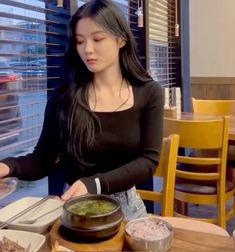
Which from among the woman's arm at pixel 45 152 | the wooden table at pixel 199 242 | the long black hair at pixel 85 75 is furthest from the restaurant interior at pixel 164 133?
the long black hair at pixel 85 75

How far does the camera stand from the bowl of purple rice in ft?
2.66

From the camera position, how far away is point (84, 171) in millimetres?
1412

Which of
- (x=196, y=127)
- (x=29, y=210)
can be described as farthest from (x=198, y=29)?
(x=29, y=210)

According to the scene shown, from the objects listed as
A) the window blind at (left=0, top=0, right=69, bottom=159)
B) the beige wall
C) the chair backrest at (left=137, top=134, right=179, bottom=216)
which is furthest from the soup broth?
the beige wall

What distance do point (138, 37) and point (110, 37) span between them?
1.83 meters

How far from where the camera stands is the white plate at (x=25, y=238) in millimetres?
852

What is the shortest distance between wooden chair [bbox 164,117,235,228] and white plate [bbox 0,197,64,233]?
120 centimetres

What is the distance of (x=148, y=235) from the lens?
848 mm

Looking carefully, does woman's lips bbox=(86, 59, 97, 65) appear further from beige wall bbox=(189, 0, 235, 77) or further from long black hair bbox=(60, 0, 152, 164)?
beige wall bbox=(189, 0, 235, 77)

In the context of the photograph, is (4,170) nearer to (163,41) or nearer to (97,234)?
(97,234)

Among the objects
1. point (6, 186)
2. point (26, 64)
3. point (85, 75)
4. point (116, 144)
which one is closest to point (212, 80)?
point (26, 64)

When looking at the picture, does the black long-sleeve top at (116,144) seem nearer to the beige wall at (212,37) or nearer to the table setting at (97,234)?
the table setting at (97,234)

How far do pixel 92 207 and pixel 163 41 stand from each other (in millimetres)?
3051

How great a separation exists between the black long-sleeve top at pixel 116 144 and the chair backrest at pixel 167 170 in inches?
4.8
